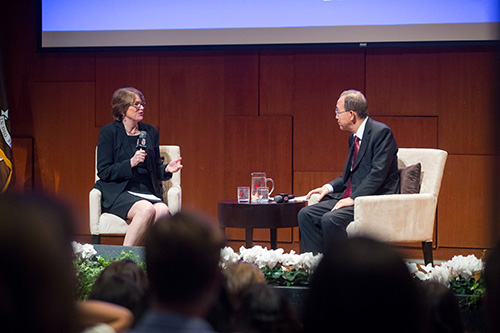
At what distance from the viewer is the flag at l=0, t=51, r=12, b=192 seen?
5258mm

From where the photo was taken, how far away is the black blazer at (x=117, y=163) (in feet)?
14.5

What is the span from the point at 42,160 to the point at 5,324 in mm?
5092

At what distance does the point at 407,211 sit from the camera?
401 centimetres

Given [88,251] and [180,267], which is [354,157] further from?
[180,267]

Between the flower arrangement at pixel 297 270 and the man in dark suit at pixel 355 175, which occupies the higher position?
the man in dark suit at pixel 355 175

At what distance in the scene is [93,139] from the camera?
5.75 m

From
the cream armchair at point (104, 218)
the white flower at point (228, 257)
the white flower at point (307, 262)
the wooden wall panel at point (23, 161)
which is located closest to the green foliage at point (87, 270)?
the white flower at point (228, 257)

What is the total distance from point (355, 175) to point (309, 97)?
1372 millimetres

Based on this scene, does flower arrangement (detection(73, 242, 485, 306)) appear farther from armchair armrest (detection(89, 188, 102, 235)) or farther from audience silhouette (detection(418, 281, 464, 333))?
armchair armrest (detection(89, 188, 102, 235))

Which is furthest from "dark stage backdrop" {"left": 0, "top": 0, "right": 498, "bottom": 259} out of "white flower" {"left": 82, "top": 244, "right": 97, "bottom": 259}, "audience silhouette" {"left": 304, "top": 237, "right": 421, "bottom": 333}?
"audience silhouette" {"left": 304, "top": 237, "right": 421, "bottom": 333}

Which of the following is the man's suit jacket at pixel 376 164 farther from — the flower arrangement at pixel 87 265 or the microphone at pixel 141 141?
the flower arrangement at pixel 87 265

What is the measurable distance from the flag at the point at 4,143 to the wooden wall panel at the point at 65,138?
459mm

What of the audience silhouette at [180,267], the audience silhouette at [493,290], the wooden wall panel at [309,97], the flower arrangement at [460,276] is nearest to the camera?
the audience silhouette at [493,290]

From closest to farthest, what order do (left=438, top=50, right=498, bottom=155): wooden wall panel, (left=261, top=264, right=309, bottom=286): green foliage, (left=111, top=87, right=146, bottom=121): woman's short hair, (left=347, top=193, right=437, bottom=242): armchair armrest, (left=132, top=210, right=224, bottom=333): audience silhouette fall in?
(left=132, top=210, right=224, bottom=333): audience silhouette → (left=261, top=264, right=309, bottom=286): green foliage → (left=347, top=193, right=437, bottom=242): armchair armrest → (left=111, top=87, right=146, bottom=121): woman's short hair → (left=438, top=50, right=498, bottom=155): wooden wall panel
